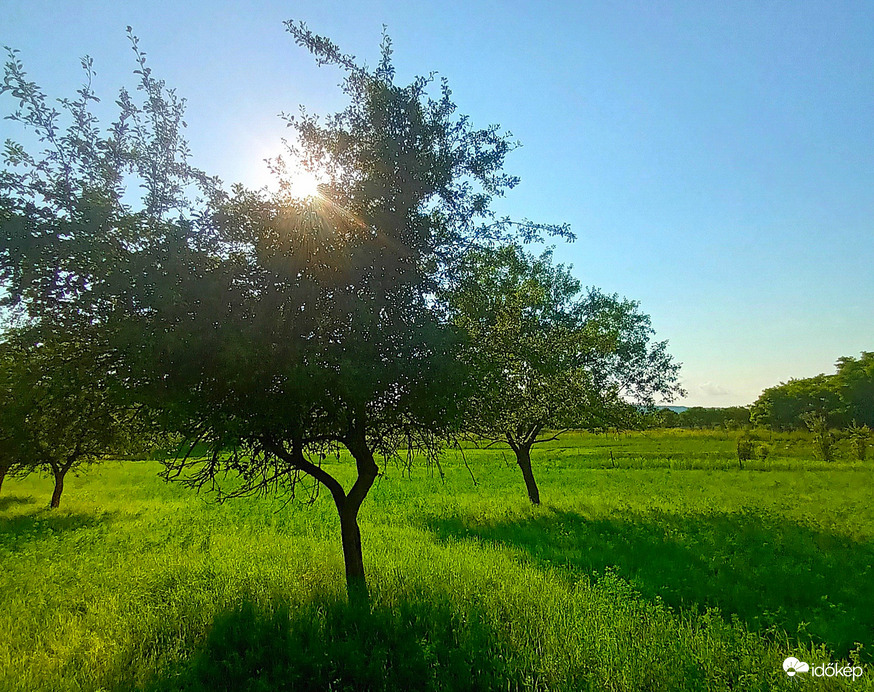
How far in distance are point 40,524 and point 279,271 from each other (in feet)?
68.2

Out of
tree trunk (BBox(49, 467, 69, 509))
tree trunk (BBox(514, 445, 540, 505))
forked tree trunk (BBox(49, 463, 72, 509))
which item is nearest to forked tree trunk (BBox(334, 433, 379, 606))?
tree trunk (BBox(514, 445, 540, 505))

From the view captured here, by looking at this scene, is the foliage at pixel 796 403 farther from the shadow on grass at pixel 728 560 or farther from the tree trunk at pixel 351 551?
the tree trunk at pixel 351 551

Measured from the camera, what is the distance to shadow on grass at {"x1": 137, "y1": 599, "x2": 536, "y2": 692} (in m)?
6.37

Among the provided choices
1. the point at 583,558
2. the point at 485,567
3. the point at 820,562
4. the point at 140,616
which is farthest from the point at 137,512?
the point at 820,562

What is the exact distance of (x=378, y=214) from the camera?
787cm

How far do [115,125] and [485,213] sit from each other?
6.09m

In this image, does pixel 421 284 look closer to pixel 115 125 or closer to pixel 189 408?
pixel 189 408

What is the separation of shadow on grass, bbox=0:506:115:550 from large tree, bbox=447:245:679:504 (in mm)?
17085

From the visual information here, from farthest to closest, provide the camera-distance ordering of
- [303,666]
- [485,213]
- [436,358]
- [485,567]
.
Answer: [485,567], [485,213], [436,358], [303,666]

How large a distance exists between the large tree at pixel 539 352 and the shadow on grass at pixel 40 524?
673 inches

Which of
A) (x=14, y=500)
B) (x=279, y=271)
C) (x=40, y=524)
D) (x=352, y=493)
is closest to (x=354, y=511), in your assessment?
(x=352, y=493)

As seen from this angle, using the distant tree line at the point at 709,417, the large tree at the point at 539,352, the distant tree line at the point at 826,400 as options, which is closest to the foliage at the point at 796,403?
the distant tree line at the point at 826,400

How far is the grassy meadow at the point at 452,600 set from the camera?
21.4ft

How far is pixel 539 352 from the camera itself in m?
9.66
